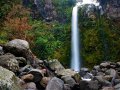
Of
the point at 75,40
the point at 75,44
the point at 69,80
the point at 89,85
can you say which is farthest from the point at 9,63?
the point at 75,40

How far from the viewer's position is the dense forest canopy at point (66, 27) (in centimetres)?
2561

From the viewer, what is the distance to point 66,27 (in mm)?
30219

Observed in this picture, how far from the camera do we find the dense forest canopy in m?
25.6

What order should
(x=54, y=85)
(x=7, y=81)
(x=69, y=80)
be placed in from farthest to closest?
(x=69, y=80) < (x=54, y=85) < (x=7, y=81)

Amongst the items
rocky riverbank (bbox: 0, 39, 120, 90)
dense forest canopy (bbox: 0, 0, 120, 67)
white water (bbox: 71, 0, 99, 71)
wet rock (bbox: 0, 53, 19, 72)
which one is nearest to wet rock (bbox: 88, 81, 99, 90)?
rocky riverbank (bbox: 0, 39, 120, 90)

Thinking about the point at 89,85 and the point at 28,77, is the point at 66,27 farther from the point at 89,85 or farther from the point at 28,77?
the point at 28,77

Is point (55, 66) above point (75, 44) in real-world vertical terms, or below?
above

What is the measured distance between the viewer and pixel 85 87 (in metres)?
13.8

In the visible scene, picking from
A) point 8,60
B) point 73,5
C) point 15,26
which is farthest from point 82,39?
point 8,60

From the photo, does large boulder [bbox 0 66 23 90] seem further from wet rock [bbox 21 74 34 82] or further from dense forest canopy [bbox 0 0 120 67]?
dense forest canopy [bbox 0 0 120 67]

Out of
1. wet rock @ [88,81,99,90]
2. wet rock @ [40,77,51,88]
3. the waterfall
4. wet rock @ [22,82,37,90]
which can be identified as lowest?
the waterfall

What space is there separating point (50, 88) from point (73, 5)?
22086 millimetres

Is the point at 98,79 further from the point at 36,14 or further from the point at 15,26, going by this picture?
the point at 36,14

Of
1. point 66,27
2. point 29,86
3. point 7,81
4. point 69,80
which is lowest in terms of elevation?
point 66,27
